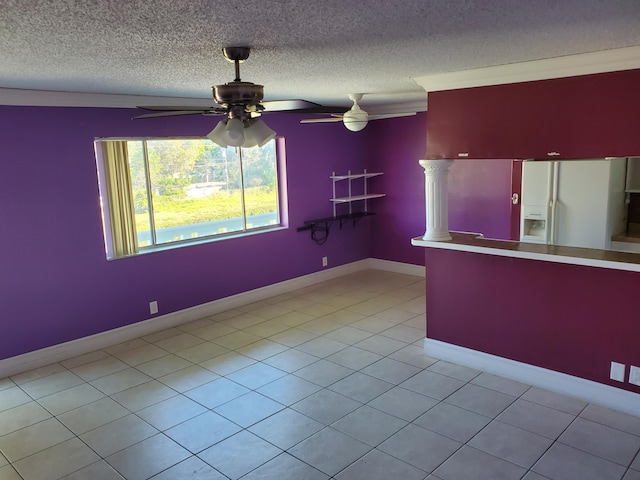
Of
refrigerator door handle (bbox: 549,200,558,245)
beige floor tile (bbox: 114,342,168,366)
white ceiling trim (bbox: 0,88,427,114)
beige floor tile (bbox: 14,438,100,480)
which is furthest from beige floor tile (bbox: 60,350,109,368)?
refrigerator door handle (bbox: 549,200,558,245)

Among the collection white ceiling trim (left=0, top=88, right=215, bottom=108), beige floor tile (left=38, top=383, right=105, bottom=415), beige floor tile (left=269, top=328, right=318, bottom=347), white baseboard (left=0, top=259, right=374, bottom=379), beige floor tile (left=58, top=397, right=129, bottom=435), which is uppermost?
white ceiling trim (left=0, top=88, right=215, bottom=108)

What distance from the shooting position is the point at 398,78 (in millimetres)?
3863

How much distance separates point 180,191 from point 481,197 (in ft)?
11.3

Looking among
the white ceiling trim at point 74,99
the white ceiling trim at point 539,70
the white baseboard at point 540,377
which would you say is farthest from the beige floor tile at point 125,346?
the white ceiling trim at point 539,70

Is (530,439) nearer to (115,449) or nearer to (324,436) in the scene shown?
(324,436)

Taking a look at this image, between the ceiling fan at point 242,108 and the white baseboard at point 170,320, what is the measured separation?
2.78m

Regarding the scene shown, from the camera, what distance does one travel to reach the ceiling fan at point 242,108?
8.30 feet

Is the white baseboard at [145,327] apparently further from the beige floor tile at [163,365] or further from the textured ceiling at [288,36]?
the textured ceiling at [288,36]

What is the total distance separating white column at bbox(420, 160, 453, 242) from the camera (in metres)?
3.99

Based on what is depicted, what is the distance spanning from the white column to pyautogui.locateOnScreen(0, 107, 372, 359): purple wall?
8.01 ft

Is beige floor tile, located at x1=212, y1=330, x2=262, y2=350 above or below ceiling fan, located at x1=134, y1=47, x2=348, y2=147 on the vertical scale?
below

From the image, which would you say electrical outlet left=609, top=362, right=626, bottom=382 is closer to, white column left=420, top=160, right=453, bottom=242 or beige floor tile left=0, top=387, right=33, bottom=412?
white column left=420, top=160, right=453, bottom=242

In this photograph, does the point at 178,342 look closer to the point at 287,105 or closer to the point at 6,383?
the point at 6,383

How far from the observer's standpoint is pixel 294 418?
3305 mm
